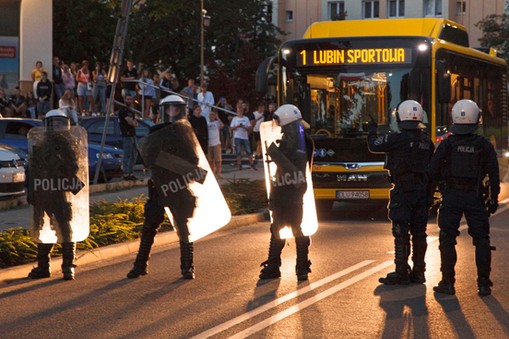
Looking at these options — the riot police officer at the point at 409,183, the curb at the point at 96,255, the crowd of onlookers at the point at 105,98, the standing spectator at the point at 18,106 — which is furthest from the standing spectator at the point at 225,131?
the riot police officer at the point at 409,183

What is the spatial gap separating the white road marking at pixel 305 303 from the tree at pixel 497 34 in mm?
55823

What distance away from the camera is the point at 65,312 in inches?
381

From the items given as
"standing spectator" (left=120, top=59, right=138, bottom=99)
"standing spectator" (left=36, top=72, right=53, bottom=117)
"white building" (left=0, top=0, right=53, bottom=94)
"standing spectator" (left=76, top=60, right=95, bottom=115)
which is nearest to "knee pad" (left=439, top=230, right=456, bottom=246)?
"standing spectator" (left=36, top=72, right=53, bottom=117)

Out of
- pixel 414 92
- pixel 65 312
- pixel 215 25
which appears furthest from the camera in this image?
pixel 215 25

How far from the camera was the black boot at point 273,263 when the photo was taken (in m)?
11.7

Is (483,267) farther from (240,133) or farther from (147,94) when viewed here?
(147,94)

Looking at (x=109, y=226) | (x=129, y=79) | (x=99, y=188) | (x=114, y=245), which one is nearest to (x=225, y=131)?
(x=129, y=79)

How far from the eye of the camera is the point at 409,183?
11398mm

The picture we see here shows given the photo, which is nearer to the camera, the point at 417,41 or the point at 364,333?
the point at 364,333

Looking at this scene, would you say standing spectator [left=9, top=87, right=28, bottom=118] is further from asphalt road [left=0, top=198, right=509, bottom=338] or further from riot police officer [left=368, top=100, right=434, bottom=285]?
riot police officer [left=368, top=100, right=434, bottom=285]

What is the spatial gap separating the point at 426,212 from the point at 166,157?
8.70 ft

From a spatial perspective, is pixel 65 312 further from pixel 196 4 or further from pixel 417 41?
pixel 196 4

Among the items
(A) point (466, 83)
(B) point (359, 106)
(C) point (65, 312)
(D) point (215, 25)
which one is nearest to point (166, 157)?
(C) point (65, 312)

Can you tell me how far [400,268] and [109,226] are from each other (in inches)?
188
